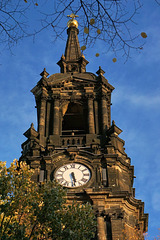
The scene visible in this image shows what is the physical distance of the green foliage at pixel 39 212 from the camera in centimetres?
1522

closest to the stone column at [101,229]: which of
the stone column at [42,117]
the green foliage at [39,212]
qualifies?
the green foliage at [39,212]

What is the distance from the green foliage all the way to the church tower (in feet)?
20.6

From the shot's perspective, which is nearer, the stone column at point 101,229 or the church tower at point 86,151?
the stone column at point 101,229

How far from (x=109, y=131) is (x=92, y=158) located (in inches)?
124

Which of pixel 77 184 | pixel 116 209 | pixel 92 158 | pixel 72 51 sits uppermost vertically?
pixel 72 51

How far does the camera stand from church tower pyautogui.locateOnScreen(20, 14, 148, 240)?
23953 millimetres

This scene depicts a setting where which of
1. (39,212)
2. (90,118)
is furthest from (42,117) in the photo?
(39,212)

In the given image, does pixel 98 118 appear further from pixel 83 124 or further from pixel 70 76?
pixel 70 76

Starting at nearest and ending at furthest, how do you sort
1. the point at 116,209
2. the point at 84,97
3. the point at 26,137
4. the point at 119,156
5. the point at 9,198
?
the point at 9,198, the point at 116,209, the point at 119,156, the point at 26,137, the point at 84,97

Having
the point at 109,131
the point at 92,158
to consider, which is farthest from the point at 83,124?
the point at 92,158

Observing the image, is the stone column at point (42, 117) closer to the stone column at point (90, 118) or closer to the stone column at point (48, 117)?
the stone column at point (48, 117)

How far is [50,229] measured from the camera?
15508 mm

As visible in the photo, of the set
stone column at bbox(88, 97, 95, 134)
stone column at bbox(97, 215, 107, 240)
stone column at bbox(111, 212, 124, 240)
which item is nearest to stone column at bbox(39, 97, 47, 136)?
stone column at bbox(88, 97, 95, 134)

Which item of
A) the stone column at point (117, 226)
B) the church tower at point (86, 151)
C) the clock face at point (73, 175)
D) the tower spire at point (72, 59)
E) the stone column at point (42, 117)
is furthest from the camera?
the tower spire at point (72, 59)
